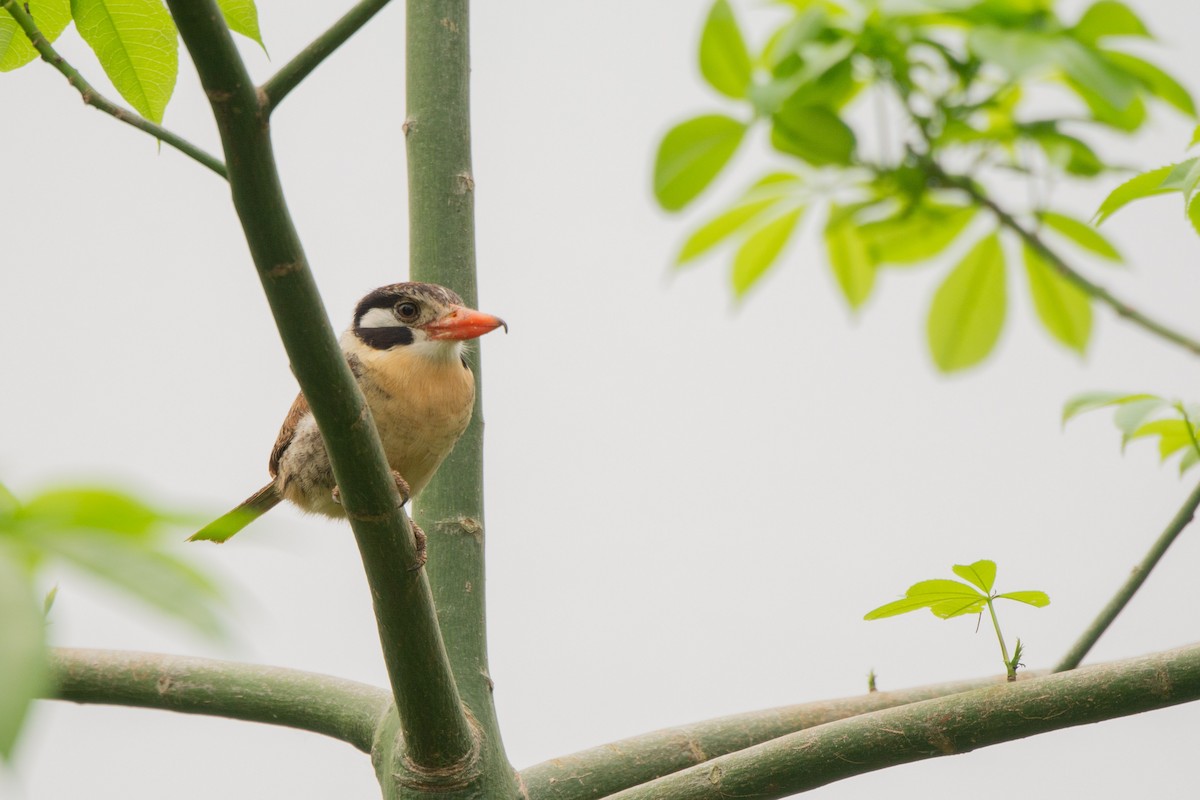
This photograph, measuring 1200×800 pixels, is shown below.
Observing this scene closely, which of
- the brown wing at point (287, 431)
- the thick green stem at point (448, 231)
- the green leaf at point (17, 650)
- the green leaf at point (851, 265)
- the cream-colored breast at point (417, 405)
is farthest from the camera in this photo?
the brown wing at point (287, 431)

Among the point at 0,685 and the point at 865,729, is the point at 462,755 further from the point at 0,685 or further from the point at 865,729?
the point at 0,685

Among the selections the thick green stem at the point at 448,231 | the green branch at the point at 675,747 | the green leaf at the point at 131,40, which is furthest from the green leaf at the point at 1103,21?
the thick green stem at the point at 448,231

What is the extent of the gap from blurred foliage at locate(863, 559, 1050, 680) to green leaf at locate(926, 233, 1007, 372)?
493 millimetres

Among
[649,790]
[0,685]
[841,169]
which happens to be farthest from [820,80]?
[649,790]

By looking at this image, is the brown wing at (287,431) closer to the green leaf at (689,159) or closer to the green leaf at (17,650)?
the green leaf at (689,159)

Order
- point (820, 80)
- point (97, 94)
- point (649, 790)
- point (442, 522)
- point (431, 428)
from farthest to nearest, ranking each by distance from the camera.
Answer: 1. point (431, 428)
2. point (442, 522)
3. point (649, 790)
4. point (97, 94)
5. point (820, 80)

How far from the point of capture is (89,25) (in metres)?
1.57

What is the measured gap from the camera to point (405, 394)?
2.73 m

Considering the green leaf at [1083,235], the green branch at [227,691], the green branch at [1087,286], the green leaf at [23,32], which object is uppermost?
the green leaf at [23,32]

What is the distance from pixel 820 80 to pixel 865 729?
1.05 metres

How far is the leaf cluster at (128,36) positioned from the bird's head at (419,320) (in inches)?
38.4

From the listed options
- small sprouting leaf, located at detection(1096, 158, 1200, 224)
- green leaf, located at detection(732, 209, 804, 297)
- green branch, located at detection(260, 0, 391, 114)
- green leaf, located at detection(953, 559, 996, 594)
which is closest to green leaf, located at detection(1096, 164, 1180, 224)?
small sprouting leaf, located at detection(1096, 158, 1200, 224)

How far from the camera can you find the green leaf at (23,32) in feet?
5.31

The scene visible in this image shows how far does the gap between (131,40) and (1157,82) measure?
1.23 meters
